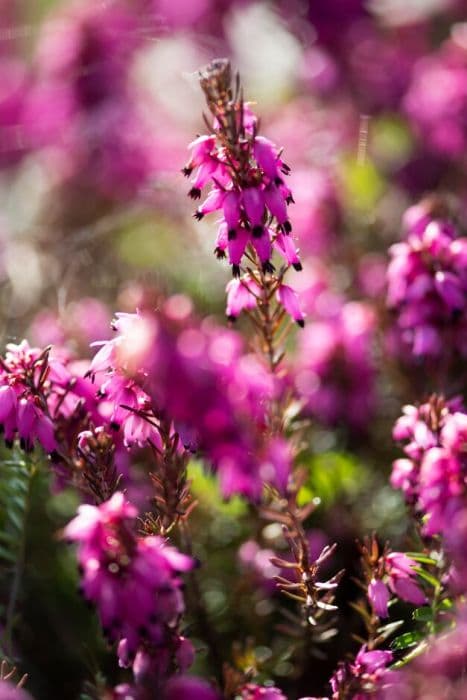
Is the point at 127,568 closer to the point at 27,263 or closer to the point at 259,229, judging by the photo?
the point at 259,229

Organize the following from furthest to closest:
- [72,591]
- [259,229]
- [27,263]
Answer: [27,263]
[72,591]
[259,229]

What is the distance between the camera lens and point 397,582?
5.76 feet

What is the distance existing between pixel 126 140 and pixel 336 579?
11.0 feet

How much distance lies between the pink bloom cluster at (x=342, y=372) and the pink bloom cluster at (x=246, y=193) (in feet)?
3.48

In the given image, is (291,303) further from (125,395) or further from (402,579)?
(402,579)

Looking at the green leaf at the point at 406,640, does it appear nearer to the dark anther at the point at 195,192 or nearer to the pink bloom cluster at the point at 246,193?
the pink bloom cluster at the point at 246,193

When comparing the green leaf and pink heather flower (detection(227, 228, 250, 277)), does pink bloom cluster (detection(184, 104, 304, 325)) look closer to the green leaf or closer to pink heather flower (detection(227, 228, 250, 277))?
pink heather flower (detection(227, 228, 250, 277))

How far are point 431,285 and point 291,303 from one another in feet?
1.73

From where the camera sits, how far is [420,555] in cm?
183

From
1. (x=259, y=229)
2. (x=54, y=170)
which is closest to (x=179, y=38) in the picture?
(x=54, y=170)

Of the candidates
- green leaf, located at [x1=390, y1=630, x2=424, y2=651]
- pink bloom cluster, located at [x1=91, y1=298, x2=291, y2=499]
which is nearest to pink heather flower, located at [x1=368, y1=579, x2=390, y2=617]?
green leaf, located at [x1=390, y1=630, x2=424, y2=651]

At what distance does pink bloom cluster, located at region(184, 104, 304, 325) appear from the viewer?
65.7 inches

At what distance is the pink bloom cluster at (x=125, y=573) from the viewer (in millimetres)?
1335

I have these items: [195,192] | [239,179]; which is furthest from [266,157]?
[195,192]
